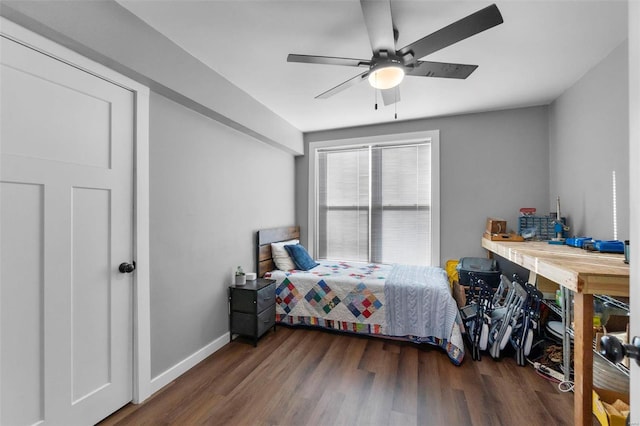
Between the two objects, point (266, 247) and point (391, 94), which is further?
point (266, 247)

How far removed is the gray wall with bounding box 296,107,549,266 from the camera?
335 cm

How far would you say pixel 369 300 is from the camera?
9.54ft

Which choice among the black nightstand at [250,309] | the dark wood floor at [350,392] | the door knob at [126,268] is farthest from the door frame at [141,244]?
the black nightstand at [250,309]

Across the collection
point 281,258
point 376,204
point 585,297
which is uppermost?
point 376,204

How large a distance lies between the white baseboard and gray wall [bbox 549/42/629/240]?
354 centimetres

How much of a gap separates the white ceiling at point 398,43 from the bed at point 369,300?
1.84 meters

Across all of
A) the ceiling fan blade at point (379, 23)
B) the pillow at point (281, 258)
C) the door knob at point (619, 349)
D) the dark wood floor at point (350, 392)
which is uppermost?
the ceiling fan blade at point (379, 23)

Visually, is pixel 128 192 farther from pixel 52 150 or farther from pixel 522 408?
pixel 522 408

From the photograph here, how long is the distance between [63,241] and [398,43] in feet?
8.33

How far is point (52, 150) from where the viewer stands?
60.0 inches

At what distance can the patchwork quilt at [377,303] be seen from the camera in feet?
8.64

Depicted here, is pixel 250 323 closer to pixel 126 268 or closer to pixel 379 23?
pixel 126 268

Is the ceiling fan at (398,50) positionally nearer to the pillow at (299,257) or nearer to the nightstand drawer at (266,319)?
the pillow at (299,257)

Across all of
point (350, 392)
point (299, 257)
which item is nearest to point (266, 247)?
point (299, 257)
